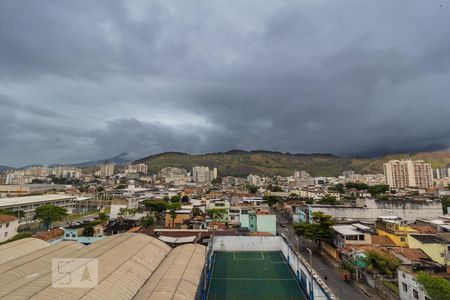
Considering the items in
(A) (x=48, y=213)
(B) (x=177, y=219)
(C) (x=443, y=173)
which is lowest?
(B) (x=177, y=219)

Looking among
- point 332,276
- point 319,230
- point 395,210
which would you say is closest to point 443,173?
point 395,210

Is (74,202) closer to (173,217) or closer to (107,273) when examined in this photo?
(173,217)

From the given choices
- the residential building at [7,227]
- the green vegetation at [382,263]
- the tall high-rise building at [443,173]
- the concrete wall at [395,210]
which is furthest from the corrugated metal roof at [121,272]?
the tall high-rise building at [443,173]

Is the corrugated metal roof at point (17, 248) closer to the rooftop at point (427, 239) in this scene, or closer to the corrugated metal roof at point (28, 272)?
the corrugated metal roof at point (28, 272)

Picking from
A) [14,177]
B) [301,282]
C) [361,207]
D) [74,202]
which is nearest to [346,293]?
[301,282]

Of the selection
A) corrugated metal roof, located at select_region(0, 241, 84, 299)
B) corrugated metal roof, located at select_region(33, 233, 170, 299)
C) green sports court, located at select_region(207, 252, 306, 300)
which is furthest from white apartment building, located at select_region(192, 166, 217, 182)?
corrugated metal roof, located at select_region(0, 241, 84, 299)

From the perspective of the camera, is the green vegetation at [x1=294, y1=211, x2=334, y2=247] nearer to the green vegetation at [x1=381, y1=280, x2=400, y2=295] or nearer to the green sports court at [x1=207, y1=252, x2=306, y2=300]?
the green sports court at [x1=207, y1=252, x2=306, y2=300]

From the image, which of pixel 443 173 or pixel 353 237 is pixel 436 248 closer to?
pixel 353 237
